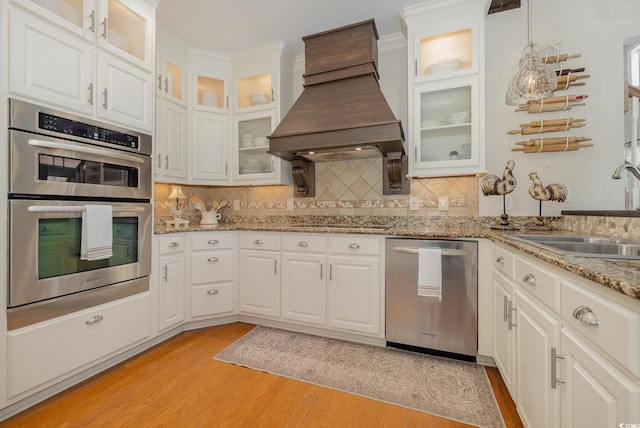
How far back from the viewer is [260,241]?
2594 millimetres

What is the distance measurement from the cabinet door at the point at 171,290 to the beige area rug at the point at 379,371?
582mm

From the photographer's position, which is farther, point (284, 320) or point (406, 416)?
point (284, 320)

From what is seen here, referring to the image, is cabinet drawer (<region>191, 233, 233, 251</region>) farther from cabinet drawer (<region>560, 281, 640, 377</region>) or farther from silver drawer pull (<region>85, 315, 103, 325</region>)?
cabinet drawer (<region>560, 281, 640, 377</region>)

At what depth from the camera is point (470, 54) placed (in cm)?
227

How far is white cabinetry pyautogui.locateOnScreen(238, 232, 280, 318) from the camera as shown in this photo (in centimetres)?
253

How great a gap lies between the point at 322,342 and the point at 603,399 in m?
1.85

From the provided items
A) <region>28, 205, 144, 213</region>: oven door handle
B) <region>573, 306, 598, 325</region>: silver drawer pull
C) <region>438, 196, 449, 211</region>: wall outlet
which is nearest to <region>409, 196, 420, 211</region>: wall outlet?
<region>438, 196, 449, 211</region>: wall outlet

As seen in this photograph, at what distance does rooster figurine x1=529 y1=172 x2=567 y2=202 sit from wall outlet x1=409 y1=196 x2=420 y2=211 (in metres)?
0.87

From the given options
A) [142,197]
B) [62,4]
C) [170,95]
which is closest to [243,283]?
[142,197]

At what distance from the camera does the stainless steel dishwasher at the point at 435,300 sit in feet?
6.45

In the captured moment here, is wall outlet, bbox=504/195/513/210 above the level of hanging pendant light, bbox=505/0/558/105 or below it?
below

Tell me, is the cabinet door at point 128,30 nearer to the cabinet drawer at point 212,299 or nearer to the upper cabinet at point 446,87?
the cabinet drawer at point 212,299

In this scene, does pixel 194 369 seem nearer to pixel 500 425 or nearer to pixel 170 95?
pixel 500 425

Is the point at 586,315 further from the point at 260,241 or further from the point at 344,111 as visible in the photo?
the point at 260,241
